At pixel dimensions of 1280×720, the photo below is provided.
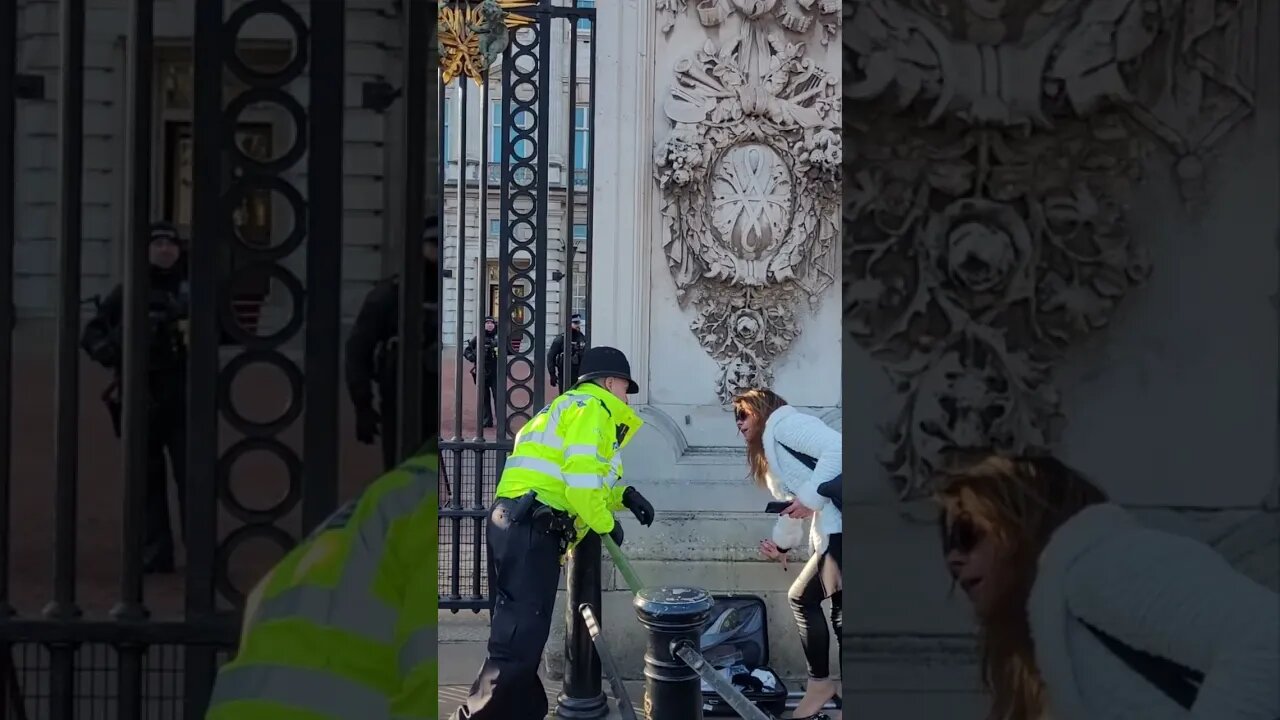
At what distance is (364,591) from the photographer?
1.59 metres

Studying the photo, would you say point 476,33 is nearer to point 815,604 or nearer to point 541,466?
point 541,466

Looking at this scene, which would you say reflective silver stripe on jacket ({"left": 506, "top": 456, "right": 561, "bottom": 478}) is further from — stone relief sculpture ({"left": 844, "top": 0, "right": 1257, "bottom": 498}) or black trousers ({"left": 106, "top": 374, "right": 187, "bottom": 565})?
stone relief sculpture ({"left": 844, "top": 0, "right": 1257, "bottom": 498})

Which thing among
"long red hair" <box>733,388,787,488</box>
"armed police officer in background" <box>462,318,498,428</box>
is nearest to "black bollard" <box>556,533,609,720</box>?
"long red hair" <box>733,388,787,488</box>

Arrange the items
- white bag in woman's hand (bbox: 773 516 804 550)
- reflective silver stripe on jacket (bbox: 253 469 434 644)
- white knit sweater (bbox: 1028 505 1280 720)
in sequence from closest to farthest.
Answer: white knit sweater (bbox: 1028 505 1280 720) → reflective silver stripe on jacket (bbox: 253 469 434 644) → white bag in woman's hand (bbox: 773 516 804 550)

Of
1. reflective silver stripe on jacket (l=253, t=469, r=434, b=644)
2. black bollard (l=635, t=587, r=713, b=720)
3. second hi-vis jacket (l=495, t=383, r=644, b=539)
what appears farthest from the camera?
second hi-vis jacket (l=495, t=383, r=644, b=539)

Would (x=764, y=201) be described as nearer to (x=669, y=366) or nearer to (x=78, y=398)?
(x=669, y=366)

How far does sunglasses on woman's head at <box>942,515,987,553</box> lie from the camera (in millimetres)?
1579

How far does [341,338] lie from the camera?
5.28 feet

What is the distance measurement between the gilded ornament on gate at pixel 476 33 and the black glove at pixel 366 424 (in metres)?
4.32

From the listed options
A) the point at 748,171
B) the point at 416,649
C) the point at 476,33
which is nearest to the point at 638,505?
the point at 748,171

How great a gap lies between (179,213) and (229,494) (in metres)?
0.40

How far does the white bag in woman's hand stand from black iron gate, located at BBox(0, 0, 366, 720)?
13.2ft

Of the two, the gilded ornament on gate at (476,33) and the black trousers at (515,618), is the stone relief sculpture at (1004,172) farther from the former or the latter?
the gilded ornament on gate at (476,33)

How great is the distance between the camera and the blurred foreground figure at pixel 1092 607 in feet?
4.87
